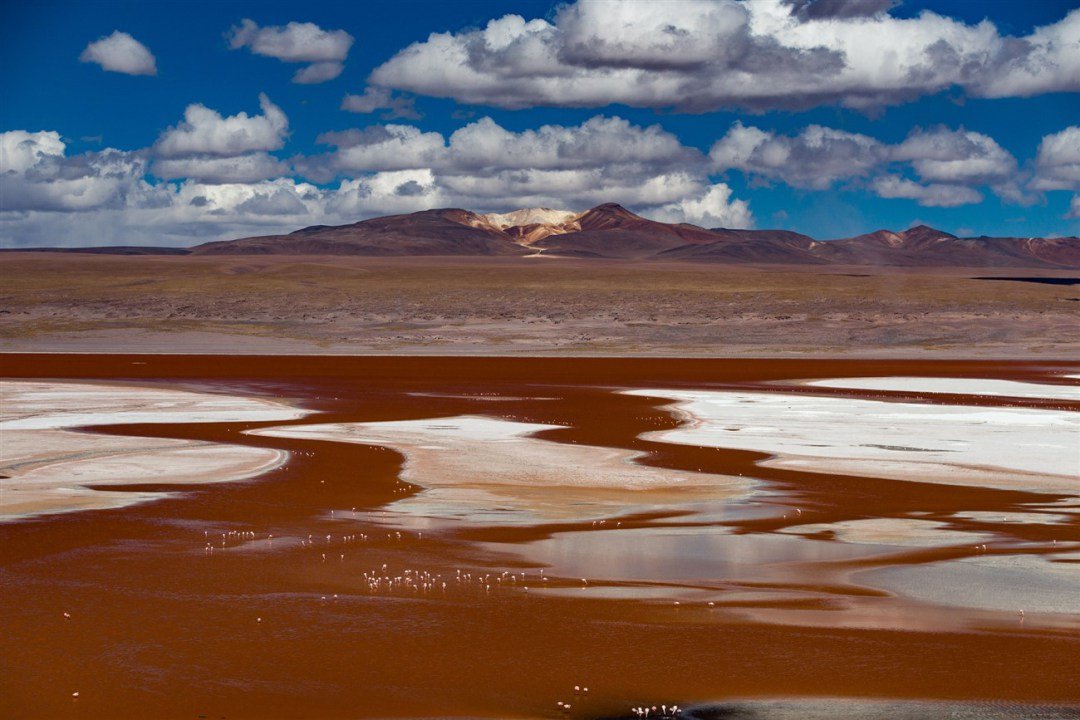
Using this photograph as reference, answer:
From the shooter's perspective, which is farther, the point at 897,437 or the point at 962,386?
the point at 962,386

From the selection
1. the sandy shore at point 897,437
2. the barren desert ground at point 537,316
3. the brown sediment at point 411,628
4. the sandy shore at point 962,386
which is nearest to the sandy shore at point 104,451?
the brown sediment at point 411,628

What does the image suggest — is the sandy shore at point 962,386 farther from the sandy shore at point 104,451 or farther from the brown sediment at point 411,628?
the brown sediment at point 411,628

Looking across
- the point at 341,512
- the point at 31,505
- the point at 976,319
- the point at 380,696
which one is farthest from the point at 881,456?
the point at 976,319

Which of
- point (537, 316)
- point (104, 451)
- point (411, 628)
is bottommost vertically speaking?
point (411, 628)

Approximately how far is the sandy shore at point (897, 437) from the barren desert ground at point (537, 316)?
35130mm

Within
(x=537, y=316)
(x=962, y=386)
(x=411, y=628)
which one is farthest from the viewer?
(x=537, y=316)

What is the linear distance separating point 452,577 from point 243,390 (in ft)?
95.2

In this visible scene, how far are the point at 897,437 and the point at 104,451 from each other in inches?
634

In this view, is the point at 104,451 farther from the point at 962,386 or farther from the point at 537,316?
the point at 537,316

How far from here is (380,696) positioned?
10383 mm

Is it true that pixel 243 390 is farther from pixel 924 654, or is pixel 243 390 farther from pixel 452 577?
pixel 924 654

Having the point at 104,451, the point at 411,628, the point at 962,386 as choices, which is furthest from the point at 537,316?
the point at 411,628

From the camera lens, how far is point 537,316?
91.3 meters

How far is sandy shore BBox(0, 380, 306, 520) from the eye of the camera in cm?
1995
